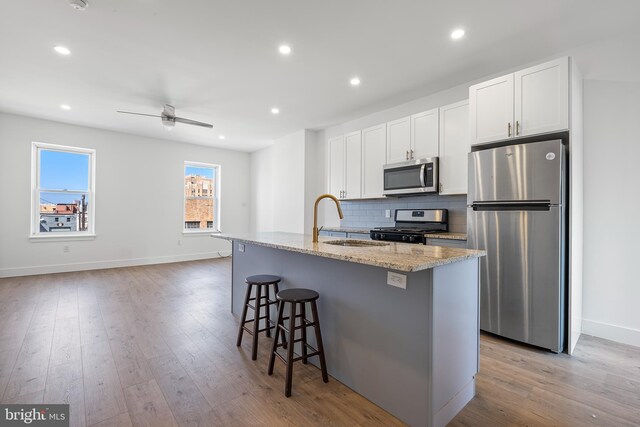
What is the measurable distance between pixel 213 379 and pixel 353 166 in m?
3.47

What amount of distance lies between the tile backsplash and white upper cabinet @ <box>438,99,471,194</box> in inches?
11.3

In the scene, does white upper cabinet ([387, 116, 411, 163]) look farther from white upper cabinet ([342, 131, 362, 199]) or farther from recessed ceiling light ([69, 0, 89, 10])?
recessed ceiling light ([69, 0, 89, 10])

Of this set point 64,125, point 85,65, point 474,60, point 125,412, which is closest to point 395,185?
point 474,60

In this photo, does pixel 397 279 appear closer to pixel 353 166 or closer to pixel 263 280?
pixel 263 280

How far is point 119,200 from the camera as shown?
5.89 meters

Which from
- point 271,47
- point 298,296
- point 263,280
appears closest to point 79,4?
point 271,47

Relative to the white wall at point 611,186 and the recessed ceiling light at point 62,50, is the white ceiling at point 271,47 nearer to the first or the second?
the recessed ceiling light at point 62,50

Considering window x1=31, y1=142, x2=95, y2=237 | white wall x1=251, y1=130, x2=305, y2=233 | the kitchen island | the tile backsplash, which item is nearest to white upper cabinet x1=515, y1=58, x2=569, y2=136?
the tile backsplash

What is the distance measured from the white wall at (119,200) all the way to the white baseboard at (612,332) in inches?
263

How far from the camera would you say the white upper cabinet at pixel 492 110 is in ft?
8.94

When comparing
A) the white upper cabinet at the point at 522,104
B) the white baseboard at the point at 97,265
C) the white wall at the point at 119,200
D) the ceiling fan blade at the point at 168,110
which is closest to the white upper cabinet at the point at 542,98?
the white upper cabinet at the point at 522,104

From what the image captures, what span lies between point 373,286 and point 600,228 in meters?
2.44

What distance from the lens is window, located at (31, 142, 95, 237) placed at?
5.21 meters

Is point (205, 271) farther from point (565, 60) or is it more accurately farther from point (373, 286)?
point (565, 60)
